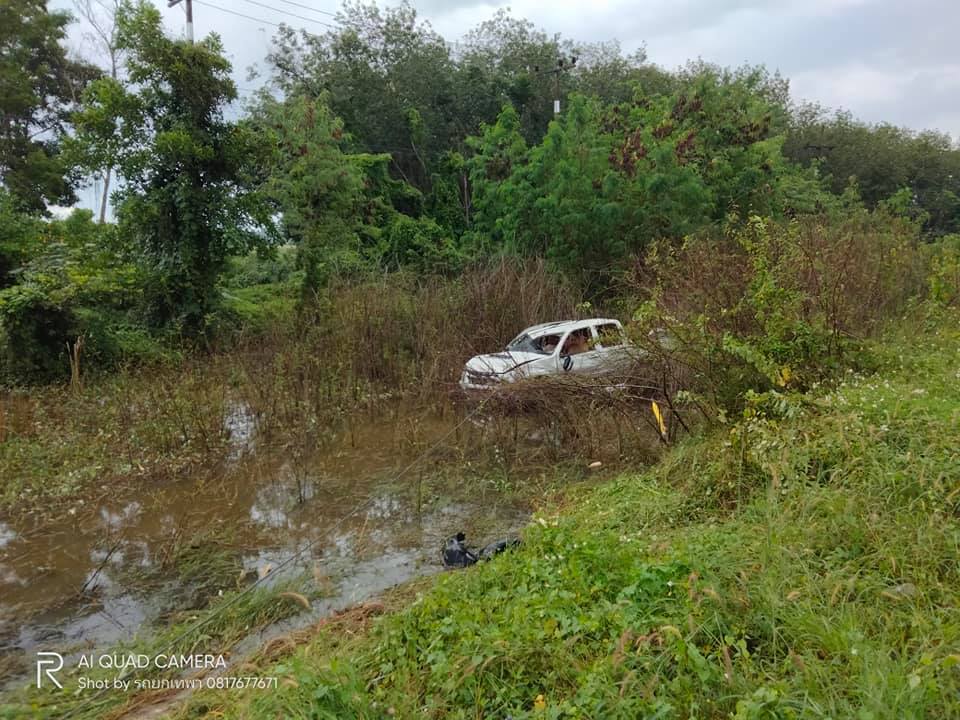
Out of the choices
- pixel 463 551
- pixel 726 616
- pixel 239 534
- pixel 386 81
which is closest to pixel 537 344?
pixel 463 551

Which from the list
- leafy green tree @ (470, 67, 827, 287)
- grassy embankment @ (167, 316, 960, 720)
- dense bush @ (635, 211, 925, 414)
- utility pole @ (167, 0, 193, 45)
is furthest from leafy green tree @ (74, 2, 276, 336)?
grassy embankment @ (167, 316, 960, 720)

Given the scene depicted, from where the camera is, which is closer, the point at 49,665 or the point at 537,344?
the point at 49,665

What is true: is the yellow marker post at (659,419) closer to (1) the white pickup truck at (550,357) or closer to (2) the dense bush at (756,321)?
(2) the dense bush at (756,321)

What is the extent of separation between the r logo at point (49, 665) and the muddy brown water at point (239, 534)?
0.24 ft

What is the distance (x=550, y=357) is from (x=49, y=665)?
730 centimetres

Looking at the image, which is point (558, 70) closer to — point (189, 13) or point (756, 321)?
point (189, 13)

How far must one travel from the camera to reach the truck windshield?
10.3 meters

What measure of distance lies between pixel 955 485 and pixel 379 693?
3343 millimetres

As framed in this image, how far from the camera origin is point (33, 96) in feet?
57.5

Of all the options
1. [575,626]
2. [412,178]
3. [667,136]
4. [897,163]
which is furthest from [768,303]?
[897,163]

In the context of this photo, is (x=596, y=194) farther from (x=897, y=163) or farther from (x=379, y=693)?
(x=897, y=163)

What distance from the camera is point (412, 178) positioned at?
23547 mm

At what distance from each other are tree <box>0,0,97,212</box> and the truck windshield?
1372cm

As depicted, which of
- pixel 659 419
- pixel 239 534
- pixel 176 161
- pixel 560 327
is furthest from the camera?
pixel 176 161
